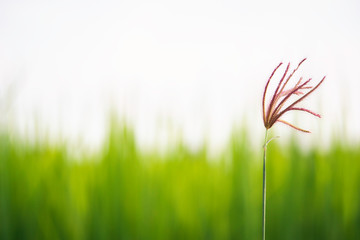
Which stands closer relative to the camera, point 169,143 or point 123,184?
point 123,184

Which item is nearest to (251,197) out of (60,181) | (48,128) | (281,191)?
(281,191)

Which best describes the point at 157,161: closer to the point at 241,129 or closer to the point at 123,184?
the point at 123,184

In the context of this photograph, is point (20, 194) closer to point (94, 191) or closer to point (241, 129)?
point (94, 191)

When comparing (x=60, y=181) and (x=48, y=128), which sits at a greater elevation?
(x=48, y=128)

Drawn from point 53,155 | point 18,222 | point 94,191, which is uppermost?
point 53,155

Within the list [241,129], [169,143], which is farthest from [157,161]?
[241,129]

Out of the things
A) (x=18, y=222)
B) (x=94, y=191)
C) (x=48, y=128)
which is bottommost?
(x=18, y=222)
